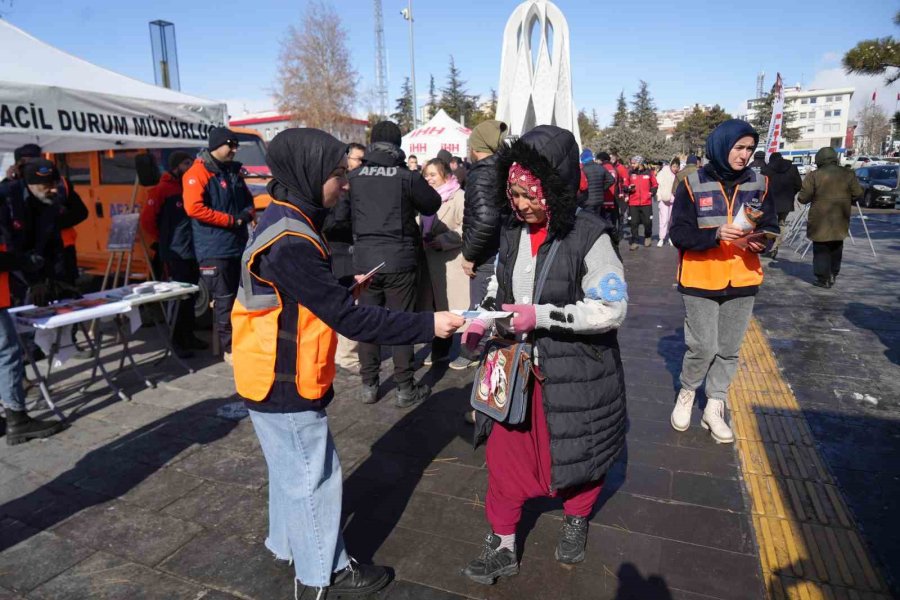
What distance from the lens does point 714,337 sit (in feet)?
12.2

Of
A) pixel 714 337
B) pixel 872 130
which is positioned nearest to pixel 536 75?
pixel 714 337

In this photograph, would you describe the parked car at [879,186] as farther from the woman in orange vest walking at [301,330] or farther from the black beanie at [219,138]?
the woman in orange vest walking at [301,330]

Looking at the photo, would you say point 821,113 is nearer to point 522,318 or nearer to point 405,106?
point 405,106

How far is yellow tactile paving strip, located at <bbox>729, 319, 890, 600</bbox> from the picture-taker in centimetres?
250

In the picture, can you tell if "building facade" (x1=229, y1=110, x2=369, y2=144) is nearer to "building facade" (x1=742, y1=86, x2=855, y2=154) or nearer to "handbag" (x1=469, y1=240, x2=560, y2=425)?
"handbag" (x1=469, y1=240, x2=560, y2=425)

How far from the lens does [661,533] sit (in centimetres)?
287

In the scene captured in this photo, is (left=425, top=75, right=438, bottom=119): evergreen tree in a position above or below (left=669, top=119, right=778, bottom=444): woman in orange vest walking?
above

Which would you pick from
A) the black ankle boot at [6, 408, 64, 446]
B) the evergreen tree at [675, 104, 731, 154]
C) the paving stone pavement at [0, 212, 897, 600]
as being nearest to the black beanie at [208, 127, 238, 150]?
the paving stone pavement at [0, 212, 897, 600]

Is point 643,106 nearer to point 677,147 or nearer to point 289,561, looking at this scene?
point 677,147

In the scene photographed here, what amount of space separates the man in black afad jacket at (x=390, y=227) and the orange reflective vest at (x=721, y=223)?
1.93 metres

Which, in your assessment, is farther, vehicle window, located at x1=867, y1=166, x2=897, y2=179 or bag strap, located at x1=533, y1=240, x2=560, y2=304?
vehicle window, located at x1=867, y1=166, x2=897, y2=179

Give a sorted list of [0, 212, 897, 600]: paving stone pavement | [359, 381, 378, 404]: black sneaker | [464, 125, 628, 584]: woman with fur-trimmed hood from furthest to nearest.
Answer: [359, 381, 378, 404]: black sneaker, [0, 212, 897, 600]: paving stone pavement, [464, 125, 628, 584]: woman with fur-trimmed hood

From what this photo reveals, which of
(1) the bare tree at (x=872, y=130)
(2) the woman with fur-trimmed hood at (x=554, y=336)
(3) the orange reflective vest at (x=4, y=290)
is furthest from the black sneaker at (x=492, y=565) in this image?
(1) the bare tree at (x=872, y=130)

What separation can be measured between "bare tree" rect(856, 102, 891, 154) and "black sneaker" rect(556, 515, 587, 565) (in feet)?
330
